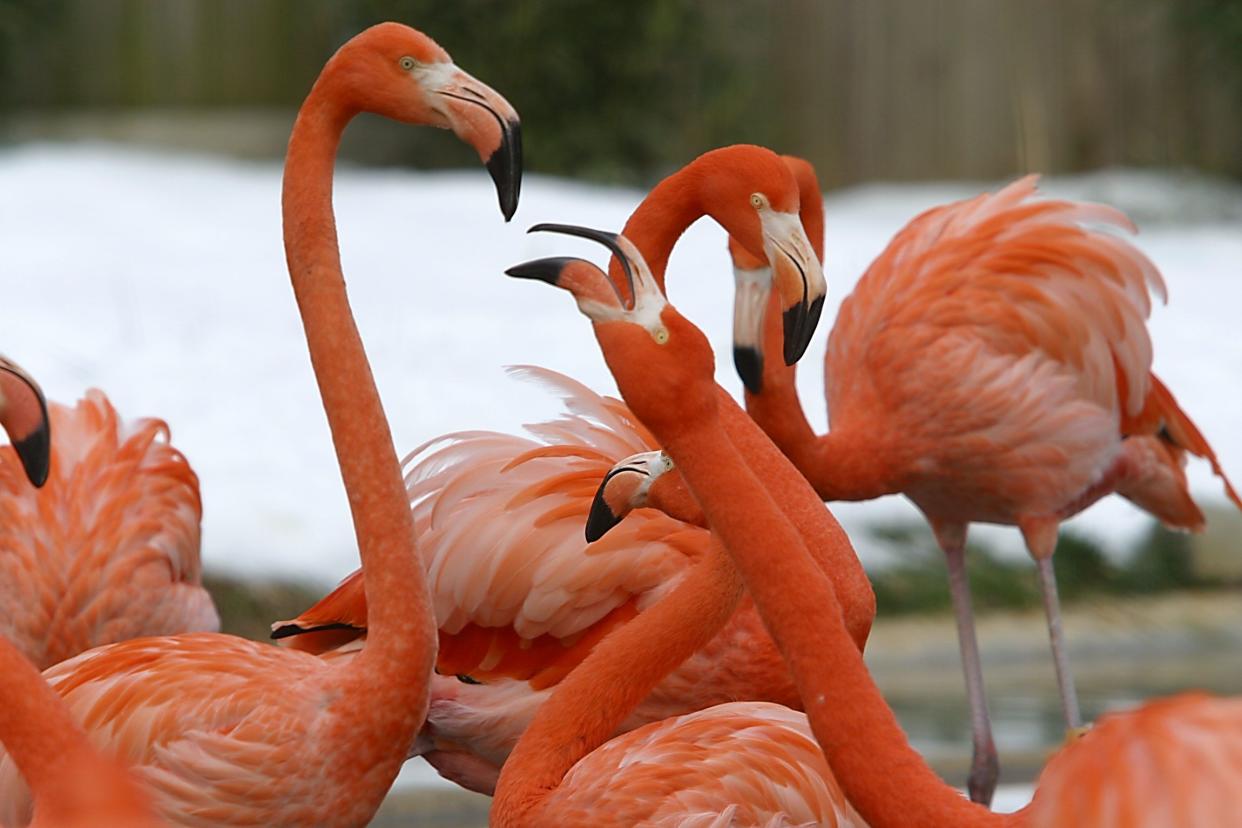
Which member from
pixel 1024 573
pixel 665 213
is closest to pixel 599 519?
pixel 665 213

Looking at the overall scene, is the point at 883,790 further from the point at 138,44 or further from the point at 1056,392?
the point at 138,44

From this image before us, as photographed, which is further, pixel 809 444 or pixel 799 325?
pixel 809 444

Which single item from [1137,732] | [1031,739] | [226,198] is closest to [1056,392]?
[1031,739]

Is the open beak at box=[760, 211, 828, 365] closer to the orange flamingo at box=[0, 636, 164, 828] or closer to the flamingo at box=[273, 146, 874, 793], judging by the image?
the flamingo at box=[273, 146, 874, 793]

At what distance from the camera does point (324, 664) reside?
2.82 metres

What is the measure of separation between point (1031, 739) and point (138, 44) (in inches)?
267

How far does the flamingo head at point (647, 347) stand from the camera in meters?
2.26

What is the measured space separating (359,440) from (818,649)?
96 cm

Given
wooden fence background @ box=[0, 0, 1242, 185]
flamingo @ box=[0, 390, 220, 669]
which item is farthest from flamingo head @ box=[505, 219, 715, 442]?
wooden fence background @ box=[0, 0, 1242, 185]

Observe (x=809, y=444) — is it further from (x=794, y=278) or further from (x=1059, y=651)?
(x=794, y=278)

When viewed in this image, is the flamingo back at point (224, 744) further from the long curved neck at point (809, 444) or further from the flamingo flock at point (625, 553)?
the long curved neck at point (809, 444)

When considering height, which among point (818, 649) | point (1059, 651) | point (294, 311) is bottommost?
point (1059, 651)

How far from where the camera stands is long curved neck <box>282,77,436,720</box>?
8.97 feet

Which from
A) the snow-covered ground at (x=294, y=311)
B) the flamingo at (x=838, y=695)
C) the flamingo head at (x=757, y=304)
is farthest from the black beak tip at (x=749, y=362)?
the snow-covered ground at (x=294, y=311)
